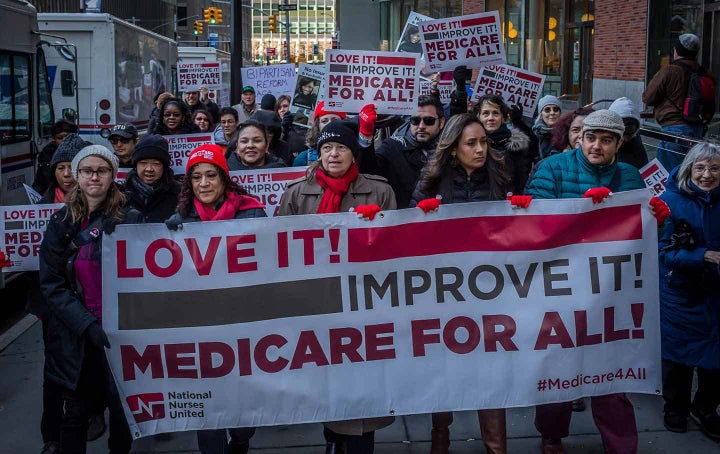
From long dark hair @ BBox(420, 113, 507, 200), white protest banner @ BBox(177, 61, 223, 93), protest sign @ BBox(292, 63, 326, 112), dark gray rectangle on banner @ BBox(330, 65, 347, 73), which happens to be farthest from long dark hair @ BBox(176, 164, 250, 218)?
white protest banner @ BBox(177, 61, 223, 93)

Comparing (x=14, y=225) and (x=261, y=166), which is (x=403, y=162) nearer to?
(x=261, y=166)

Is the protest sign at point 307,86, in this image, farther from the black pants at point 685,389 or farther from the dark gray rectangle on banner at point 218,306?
the dark gray rectangle on banner at point 218,306

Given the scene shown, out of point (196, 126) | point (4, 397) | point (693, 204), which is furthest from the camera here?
point (196, 126)

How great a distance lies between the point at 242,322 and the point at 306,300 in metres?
0.33

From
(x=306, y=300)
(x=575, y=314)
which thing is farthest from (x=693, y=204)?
(x=306, y=300)

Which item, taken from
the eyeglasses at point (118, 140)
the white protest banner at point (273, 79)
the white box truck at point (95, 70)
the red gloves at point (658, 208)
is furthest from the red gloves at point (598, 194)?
the white box truck at point (95, 70)

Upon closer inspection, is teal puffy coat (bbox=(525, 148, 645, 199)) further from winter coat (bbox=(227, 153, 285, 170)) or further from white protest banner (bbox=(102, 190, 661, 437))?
winter coat (bbox=(227, 153, 285, 170))

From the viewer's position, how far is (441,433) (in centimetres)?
535

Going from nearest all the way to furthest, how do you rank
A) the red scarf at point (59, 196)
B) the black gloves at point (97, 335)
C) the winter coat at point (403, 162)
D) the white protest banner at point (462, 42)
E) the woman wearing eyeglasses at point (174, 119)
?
the black gloves at point (97, 335)
the red scarf at point (59, 196)
the winter coat at point (403, 162)
the white protest banner at point (462, 42)
the woman wearing eyeglasses at point (174, 119)

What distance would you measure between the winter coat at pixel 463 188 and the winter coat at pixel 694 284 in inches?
44.5

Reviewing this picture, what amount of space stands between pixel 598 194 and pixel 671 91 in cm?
639

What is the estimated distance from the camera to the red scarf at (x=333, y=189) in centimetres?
509

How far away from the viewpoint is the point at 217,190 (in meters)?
4.96

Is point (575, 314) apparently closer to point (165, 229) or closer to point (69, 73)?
point (165, 229)
